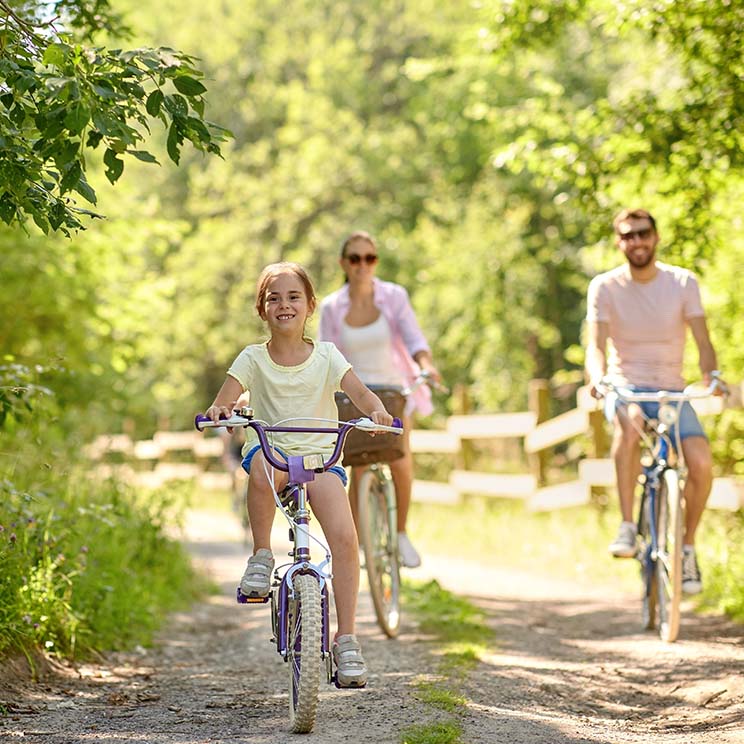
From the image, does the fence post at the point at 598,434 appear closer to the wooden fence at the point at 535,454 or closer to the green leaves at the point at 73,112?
the wooden fence at the point at 535,454

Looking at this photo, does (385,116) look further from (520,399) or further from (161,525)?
(161,525)

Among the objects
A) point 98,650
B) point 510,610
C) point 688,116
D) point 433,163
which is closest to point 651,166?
point 688,116

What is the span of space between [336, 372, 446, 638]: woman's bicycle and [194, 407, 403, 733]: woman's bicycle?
78.8 inches

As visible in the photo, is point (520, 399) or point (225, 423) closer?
point (225, 423)

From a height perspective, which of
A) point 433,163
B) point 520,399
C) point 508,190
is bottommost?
point 520,399

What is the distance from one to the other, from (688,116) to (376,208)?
20066mm

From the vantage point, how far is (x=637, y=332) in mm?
6988

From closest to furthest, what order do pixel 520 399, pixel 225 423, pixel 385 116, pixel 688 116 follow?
pixel 225 423, pixel 688 116, pixel 520 399, pixel 385 116

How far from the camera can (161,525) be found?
930 cm

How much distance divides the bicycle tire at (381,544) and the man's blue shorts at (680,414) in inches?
48.8

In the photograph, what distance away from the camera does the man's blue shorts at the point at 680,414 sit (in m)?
6.77

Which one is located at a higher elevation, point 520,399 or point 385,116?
point 385,116

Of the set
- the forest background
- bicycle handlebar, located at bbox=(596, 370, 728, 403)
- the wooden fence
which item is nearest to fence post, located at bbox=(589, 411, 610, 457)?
the wooden fence

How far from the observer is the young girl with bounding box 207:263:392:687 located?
15.5 ft
